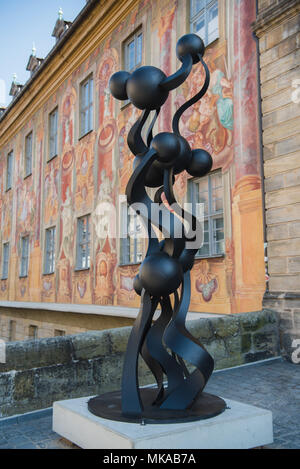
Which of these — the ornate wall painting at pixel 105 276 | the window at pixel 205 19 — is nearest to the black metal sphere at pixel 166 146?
the window at pixel 205 19

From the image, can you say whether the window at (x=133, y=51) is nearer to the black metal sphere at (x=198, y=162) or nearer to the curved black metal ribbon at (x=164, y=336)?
the black metal sphere at (x=198, y=162)

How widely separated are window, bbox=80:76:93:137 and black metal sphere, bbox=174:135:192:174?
10.4 metres

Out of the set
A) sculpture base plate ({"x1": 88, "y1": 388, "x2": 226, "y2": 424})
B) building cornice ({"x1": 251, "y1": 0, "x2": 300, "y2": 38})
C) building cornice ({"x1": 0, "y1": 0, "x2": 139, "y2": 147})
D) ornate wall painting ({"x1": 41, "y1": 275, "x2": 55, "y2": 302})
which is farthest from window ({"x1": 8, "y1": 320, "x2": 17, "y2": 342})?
sculpture base plate ({"x1": 88, "y1": 388, "x2": 226, "y2": 424})

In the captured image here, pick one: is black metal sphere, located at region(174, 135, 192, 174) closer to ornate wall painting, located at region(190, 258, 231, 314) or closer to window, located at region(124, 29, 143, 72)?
ornate wall painting, located at region(190, 258, 231, 314)

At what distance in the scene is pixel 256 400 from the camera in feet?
13.4

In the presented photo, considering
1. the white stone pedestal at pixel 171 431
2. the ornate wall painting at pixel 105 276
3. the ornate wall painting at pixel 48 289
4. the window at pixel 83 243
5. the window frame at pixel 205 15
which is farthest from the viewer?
the ornate wall painting at pixel 48 289

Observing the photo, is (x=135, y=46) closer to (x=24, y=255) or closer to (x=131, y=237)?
(x=131, y=237)

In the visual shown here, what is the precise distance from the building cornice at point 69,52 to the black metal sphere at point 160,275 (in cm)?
1039

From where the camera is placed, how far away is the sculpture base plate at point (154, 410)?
2.70 meters

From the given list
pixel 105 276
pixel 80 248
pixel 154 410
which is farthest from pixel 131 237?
pixel 154 410

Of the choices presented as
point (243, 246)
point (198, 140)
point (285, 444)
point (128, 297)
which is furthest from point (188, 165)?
point (128, 297)

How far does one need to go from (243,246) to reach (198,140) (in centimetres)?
246
